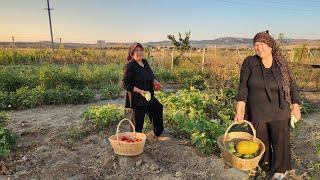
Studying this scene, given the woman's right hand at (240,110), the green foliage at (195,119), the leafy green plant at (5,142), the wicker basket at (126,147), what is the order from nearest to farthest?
the woman's right hand at (240,110), the wicker basket at (126,147), the leafy green plant at (5,142), the green foliage at (195,119)

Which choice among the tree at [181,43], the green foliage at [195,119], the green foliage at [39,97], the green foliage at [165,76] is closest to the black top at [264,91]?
the green foliage at [195,119]

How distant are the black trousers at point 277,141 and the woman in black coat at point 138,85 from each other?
64.4 inches

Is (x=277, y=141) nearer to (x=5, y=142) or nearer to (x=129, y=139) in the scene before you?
(x=129, y=139)

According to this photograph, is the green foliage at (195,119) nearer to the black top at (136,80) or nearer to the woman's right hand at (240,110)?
the black top at (136,80)

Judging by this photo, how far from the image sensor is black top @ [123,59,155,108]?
199 inches

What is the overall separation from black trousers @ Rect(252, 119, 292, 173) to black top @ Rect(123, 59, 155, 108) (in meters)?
1.68

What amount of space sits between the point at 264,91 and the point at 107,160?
2.19m

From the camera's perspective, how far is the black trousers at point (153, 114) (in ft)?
17.3

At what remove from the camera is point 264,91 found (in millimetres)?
3973


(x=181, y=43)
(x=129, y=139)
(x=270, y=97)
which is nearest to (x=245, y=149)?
(x=270, y=97)

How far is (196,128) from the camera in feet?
16.9

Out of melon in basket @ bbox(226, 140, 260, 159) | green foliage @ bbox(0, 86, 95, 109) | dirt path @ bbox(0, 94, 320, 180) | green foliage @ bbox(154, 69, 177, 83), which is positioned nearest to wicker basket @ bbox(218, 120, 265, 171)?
melon in basket @ bbox(226, 140, 260, 159)

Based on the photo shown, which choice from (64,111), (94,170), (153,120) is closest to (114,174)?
(94,170)

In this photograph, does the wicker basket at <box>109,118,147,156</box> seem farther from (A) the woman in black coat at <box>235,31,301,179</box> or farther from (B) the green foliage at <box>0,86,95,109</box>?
(B) the green foliage at <box>0,86,95,109</box>
